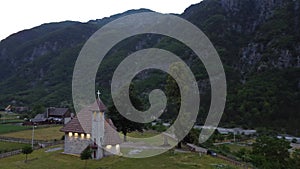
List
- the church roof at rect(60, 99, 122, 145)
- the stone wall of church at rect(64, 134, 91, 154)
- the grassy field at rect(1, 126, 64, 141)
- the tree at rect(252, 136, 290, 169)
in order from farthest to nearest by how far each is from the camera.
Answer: the grassy field at rect(1, 126, 64, 141) → the tree at rect(252, 136, 290, 169) → the stone wall of church at rect(64, 134, 91, 154) → the church roof at rect(60, 99, 122, 145)

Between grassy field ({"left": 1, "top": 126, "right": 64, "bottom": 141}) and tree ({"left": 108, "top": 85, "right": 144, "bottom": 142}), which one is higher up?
tree ({"left": 108, "top": 85, "right": 144, "bottom": 142})

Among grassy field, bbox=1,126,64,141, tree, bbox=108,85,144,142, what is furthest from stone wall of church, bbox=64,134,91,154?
grassy field, bbox=1,126,64,141

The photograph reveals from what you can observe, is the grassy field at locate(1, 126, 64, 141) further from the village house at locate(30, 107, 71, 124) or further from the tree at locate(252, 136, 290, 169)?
the tree at locate(252, 136, 290, 169)

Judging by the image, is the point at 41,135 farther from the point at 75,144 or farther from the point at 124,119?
Result: the point at 75,144

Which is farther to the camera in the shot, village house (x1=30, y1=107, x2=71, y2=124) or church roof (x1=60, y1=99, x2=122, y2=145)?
village house (x1=30, y1=107, x2=71, y2=124)

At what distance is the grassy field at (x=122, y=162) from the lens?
39812 mm

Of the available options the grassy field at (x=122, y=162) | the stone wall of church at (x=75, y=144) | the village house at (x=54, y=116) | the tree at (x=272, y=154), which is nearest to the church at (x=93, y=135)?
the stone wall of church at (x=75, y=144)

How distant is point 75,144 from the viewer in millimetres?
49250

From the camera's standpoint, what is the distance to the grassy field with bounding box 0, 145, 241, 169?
131ft

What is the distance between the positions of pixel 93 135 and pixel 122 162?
7.26m

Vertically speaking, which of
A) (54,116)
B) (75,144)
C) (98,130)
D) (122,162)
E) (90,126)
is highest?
(54,116)

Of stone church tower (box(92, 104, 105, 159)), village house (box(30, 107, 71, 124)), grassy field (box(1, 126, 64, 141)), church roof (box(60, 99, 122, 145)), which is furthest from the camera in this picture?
village house (box(30, 107, 71, 124))

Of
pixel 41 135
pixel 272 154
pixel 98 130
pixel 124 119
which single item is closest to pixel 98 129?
pixel 98 130

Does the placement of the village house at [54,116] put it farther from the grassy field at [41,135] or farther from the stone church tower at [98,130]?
the stone church tower at [98,130]
